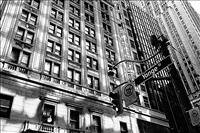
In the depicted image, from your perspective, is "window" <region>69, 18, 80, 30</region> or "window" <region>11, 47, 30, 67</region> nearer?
"window" <region>11, 47, 30, 67</region>

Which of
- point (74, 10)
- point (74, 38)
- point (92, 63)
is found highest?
point (74, 10)

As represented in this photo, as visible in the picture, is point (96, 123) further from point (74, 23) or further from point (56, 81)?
point (74, 23)

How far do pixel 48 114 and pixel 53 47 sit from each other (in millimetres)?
9638

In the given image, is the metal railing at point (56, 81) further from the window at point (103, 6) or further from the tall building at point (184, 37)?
the tall building at point (184, 37)

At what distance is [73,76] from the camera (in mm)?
25203

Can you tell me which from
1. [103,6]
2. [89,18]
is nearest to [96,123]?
[89,18]

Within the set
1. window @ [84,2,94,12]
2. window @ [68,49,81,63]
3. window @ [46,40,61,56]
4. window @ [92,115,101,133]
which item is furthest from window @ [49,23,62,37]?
window @ [92,115,101,133]

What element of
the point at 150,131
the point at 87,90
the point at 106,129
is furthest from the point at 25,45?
the point at 150,131

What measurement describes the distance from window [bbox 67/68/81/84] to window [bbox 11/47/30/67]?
19.2 feet

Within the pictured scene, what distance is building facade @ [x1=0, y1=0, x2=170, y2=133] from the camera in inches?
729

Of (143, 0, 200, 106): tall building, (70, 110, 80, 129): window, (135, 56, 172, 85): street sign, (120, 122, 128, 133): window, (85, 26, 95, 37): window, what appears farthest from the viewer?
(143, 0, 200, 106): tall building

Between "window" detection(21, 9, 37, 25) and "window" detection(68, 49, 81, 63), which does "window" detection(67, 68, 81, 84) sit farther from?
"window" detection(21, 9, 37, 25)

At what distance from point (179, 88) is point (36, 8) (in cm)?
2272

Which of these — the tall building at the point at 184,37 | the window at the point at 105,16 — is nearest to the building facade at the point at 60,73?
the window at the point at 105,16
